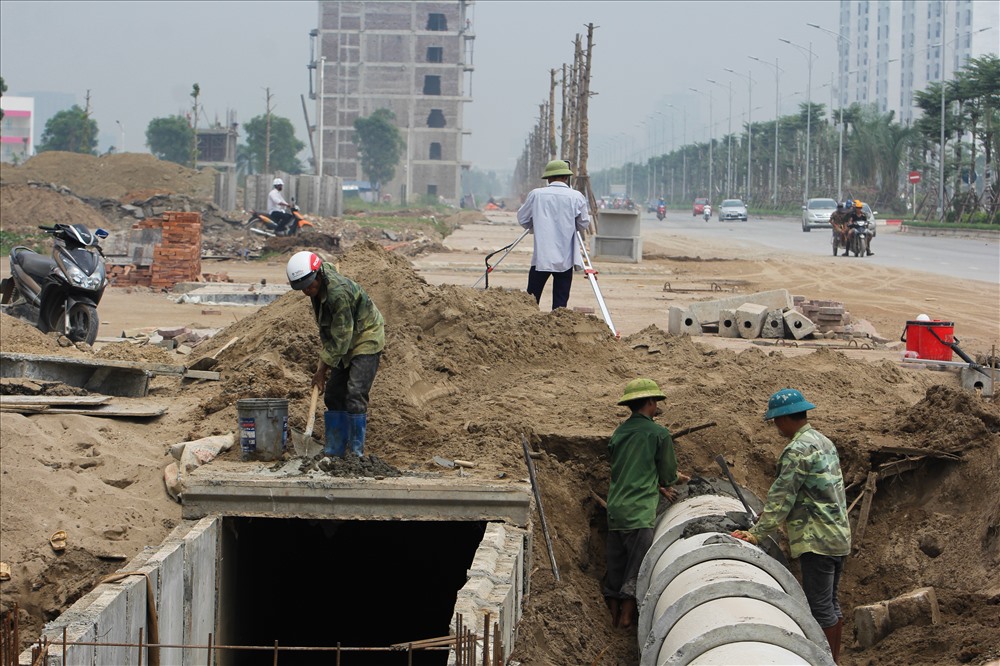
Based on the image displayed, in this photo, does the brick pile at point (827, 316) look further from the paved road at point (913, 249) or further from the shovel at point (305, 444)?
the paved road at point (913, 249)

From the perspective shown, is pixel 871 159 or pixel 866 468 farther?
pixel 871 159

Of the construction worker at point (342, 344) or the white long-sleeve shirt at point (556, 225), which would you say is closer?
the construction worker at point (342, 344)

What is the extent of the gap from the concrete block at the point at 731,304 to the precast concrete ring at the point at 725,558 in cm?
725

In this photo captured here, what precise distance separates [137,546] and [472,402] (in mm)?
2741

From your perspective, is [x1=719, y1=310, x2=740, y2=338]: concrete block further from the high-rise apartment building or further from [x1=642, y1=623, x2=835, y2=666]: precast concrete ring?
the high-rise apartment building

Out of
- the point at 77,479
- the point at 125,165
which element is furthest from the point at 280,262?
the point at 125,165

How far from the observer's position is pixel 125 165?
4688 centimetres

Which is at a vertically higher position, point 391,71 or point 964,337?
point 391,71

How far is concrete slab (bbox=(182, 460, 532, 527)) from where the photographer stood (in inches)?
287

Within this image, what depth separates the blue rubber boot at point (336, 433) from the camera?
781cm

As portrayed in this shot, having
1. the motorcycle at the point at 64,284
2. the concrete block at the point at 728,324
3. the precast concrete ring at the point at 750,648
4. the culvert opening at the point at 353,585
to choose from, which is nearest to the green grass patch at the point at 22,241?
the motorcycle at the point at 64,284

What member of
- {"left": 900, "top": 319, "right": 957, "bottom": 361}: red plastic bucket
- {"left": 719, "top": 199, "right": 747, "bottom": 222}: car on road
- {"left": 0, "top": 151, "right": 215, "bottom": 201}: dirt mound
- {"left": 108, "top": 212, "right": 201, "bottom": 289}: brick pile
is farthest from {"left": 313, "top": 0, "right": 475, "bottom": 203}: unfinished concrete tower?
A: {"left": 900, "top": 319, "right": 957, "bottom": 361}: red plastic bucket

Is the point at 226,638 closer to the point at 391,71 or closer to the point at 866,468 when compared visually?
the point at 866,468

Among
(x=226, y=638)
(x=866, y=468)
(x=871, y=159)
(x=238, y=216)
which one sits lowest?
(x=226, y=638)
